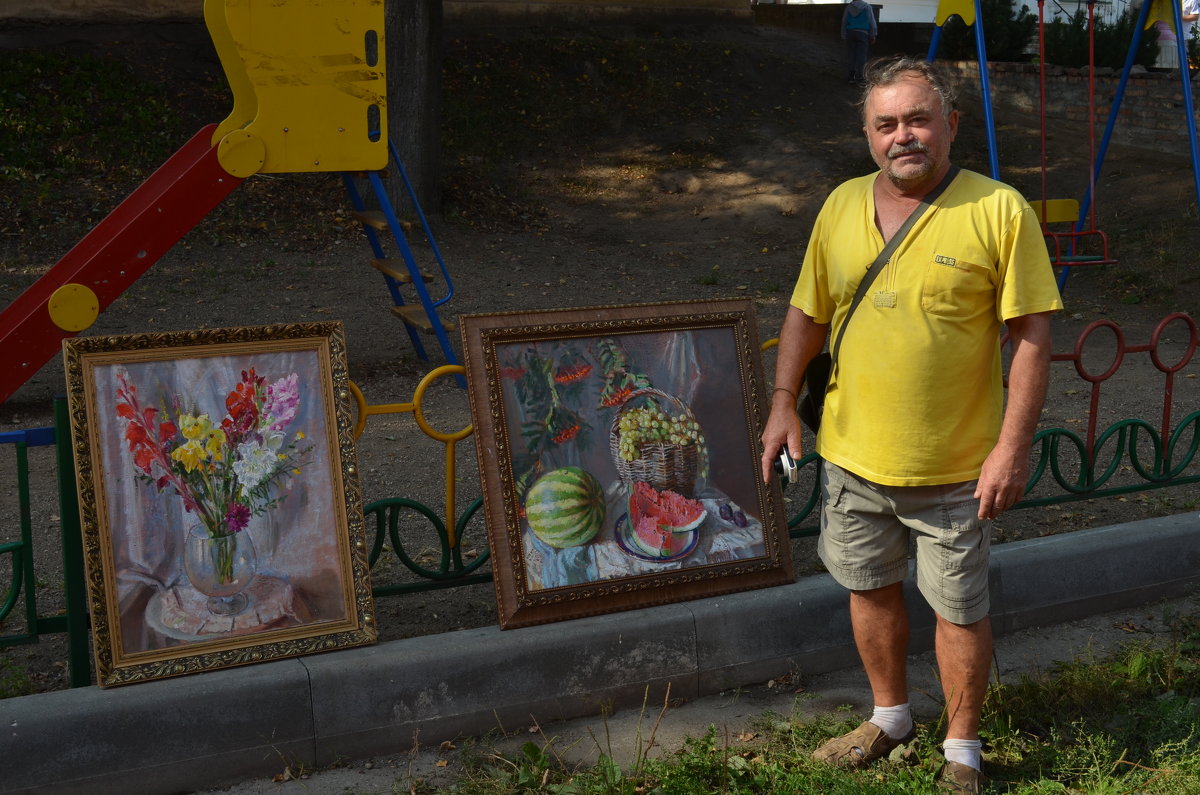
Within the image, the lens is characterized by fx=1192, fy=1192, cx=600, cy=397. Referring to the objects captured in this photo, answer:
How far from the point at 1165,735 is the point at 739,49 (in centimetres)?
1672

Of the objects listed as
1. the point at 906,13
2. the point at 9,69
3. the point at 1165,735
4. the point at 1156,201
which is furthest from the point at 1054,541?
the point at 906,13

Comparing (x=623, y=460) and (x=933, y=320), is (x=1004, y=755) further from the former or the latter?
(x=623, y=460)

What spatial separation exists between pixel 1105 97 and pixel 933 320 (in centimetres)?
1465

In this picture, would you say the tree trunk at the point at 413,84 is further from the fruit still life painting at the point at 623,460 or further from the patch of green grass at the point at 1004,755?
the patch of green grass at the point at 1004,755

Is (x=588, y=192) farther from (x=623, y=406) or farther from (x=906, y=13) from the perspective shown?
(x=906, y=13)

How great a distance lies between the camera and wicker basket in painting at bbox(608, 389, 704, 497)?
3.96m

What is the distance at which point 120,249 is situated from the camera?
20.9 feet

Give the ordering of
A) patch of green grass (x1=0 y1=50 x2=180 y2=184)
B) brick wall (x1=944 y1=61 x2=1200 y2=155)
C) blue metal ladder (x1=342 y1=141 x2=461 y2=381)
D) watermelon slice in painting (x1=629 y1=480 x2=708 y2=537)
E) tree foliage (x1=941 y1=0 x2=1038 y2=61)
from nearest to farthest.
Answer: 1. watermelon slice in painting (x1=629 y1=480 x2=708 y2=537)
2. blue metal ladder (x1=342 y1=141 x2=461 y2=381)
3. patch of green grass (x1=0 y1=50 x2=180 y2=184)
4. brick wall (x1=944 y1=61 x2=1200 y2=155)
5. tree foliage (x1=941 y1=0 x2=1038 y2=61)

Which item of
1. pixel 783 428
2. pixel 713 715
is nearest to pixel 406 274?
pixel 713 715

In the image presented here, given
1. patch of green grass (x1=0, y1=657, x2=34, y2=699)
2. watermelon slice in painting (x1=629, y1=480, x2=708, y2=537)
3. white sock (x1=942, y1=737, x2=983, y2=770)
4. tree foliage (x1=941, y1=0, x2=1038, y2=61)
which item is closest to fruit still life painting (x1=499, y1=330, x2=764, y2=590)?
watermelon slice in painting (x1=629, y1=480, x2=708, y2=537)

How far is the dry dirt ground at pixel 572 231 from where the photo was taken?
22.8 feet

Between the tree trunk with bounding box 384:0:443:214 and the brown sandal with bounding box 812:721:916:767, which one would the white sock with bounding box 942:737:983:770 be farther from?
the tree trunk with bounding box 384:0:443:214

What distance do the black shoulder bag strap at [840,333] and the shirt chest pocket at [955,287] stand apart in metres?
0.12

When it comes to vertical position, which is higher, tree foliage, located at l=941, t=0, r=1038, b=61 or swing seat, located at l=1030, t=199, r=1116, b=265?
tree foliage, located at l=941, t=0, r=1038, b=61
